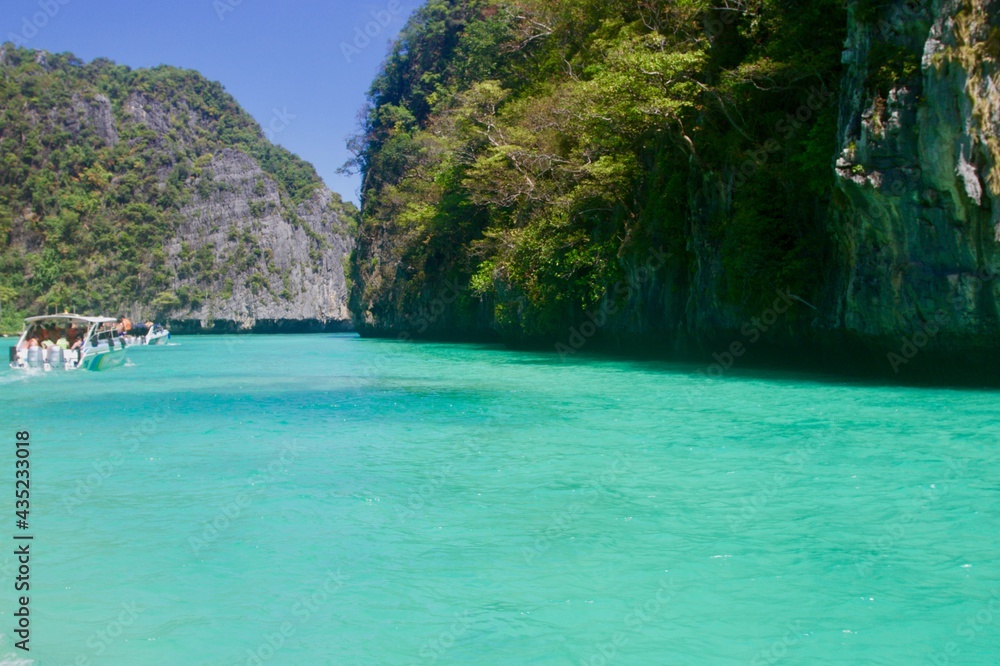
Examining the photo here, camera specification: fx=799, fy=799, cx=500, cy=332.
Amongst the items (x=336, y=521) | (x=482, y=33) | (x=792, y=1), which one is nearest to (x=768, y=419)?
(x=336, y=521)

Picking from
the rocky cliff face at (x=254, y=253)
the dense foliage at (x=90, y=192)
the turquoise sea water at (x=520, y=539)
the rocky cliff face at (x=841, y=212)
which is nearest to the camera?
the turquoise sea water at (x=520, y=539)

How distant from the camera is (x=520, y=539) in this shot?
5.78 m

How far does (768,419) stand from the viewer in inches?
443

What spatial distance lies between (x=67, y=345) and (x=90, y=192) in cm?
7273

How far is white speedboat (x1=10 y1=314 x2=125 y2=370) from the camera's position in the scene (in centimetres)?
2352

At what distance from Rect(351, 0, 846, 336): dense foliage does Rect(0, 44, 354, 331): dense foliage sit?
50116mm

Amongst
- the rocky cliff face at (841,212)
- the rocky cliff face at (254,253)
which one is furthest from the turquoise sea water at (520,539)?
the rocky cliff face at (254,253)

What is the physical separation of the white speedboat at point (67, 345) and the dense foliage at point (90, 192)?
52.3m

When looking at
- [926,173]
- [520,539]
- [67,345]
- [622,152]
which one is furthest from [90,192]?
[520,539]

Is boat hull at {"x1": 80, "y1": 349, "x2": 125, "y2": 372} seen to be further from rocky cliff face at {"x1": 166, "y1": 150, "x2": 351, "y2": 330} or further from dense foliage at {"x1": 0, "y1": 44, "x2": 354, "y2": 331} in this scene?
rocky cliff face at {"x1": 166, "y1": 150, "x2": 351, "y2": 330}

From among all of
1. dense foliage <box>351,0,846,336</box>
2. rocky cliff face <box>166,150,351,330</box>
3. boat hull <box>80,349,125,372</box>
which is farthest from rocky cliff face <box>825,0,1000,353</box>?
rocky cliff face <box>166,150,351,330</box>

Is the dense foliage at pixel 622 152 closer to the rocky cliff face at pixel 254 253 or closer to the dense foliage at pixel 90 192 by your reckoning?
the rocky cliff face at pixel 254 253

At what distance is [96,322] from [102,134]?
82.6 meters

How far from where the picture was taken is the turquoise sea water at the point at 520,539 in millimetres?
4168
